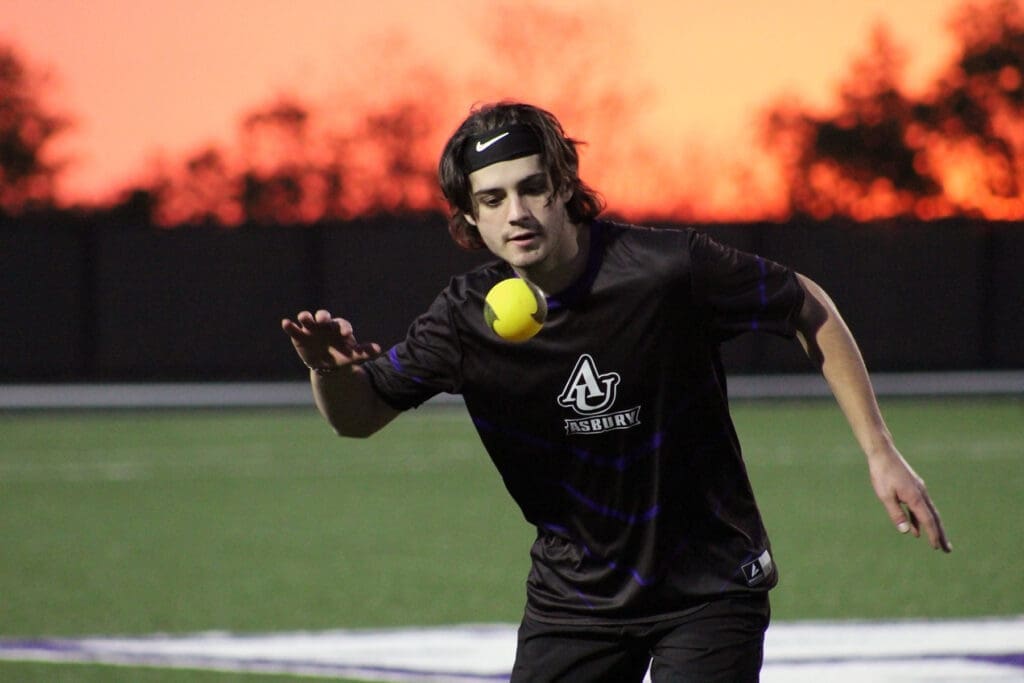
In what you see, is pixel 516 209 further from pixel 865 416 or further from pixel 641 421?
pixel 865 416

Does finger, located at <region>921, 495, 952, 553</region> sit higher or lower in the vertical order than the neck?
lower

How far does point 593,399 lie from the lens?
195 inches

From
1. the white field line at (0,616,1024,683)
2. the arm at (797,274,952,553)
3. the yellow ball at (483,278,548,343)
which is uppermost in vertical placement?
the yellow ball at (483,278,548,343)

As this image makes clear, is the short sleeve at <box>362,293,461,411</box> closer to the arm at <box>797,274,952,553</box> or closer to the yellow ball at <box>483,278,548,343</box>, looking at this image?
the yellow ball at <box>483,278,548,343</box>

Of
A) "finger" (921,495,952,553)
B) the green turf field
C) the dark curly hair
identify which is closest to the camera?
"finger" (921,495,952,553)

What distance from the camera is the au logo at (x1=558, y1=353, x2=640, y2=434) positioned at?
496 cm

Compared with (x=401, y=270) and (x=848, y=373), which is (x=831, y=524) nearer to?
(x=848, y=373)

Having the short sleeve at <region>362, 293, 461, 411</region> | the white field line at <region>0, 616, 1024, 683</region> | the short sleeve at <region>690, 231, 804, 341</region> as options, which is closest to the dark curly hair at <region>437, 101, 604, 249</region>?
the short sleeve at <region>362, 293, 461, 411</region>

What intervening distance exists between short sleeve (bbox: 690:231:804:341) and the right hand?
0.92 meters

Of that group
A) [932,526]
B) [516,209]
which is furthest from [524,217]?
[932,526]

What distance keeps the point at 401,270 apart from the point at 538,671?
97.3 feet

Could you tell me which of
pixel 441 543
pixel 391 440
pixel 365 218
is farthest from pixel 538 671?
pixel 365 218

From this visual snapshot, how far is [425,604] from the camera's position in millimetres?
10688

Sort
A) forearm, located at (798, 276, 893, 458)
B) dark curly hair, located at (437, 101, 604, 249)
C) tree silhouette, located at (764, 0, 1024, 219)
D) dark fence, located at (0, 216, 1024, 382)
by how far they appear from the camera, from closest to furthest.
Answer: forearm, located at (798, 276, 893, 458) → dark curly hair, located at (437, 101, 604, 249) → dark fence, located at (0, 216, 1024, 382) → tree silhouette, located at (764, 0, 1024, 219)
